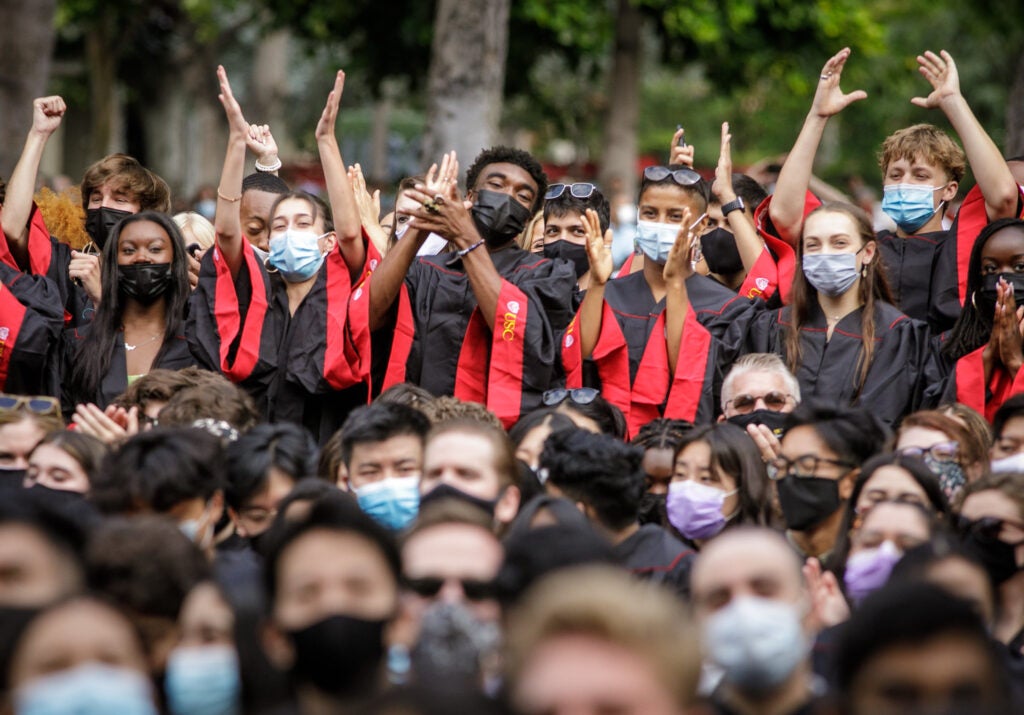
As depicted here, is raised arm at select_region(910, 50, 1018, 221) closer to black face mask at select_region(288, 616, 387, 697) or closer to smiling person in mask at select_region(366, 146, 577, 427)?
smiling person in mask at select_region(366, 146, 577, 427)

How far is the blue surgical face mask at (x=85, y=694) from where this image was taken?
3496 mm

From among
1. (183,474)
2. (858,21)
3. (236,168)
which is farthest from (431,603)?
(858,21)

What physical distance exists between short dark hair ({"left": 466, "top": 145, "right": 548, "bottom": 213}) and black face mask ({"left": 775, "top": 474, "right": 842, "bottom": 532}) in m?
2.34

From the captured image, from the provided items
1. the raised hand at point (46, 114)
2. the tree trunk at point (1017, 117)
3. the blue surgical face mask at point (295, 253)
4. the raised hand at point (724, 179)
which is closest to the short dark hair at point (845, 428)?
the raised hand at point (724, 179)

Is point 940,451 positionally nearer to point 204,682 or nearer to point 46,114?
point 204,682

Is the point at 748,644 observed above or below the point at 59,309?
below

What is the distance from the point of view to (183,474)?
5293 millimetres

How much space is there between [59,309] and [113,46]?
16793 millimetres

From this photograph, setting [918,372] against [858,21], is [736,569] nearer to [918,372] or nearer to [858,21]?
[918,372]

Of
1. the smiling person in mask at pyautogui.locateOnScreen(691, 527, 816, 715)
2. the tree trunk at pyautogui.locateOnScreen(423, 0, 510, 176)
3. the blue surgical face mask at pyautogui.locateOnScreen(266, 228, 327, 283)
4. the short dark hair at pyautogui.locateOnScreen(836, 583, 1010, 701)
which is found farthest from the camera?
the tree trunk at pyautogui.locateOnScreen(423, 0, 510, 176)

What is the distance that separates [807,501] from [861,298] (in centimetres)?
176

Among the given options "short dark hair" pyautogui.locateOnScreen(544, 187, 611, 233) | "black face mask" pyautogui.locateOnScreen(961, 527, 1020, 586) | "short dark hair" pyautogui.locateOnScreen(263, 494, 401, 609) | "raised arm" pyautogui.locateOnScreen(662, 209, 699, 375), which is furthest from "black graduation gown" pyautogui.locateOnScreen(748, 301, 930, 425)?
"short dark hair" pyautogui.locateOnScreen(263, 494, 401, 609)

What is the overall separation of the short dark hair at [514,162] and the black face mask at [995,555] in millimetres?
3114

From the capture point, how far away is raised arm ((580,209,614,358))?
23.4 feet
